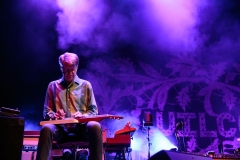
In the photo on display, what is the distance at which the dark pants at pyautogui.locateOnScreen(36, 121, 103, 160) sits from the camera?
9.50ft

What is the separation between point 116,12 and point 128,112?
2.48m

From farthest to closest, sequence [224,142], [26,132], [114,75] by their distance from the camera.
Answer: [114,75], [224,142], [26,132]

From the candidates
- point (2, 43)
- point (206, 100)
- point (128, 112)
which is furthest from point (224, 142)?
point (2, 43)

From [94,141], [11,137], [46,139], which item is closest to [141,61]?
[94,141]

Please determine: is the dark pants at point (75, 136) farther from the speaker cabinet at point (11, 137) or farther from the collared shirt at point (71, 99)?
the speaker cabinet at point (11, 137)

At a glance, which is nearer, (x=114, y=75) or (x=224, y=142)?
(x=224, y=142)

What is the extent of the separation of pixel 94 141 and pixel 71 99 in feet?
2.92

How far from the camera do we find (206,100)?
6418 millimetres

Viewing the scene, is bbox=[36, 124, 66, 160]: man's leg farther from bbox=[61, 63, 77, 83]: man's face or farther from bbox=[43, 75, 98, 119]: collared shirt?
bbox=[61, 63, 77, 83]: man's face

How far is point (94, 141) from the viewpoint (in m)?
3.03

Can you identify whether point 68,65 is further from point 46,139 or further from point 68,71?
point 46,139

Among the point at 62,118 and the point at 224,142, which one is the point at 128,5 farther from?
the point at 62,118

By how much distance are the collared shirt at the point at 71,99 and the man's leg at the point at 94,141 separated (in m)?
0.54

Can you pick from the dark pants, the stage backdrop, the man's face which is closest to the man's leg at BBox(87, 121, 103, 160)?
the dark pants
